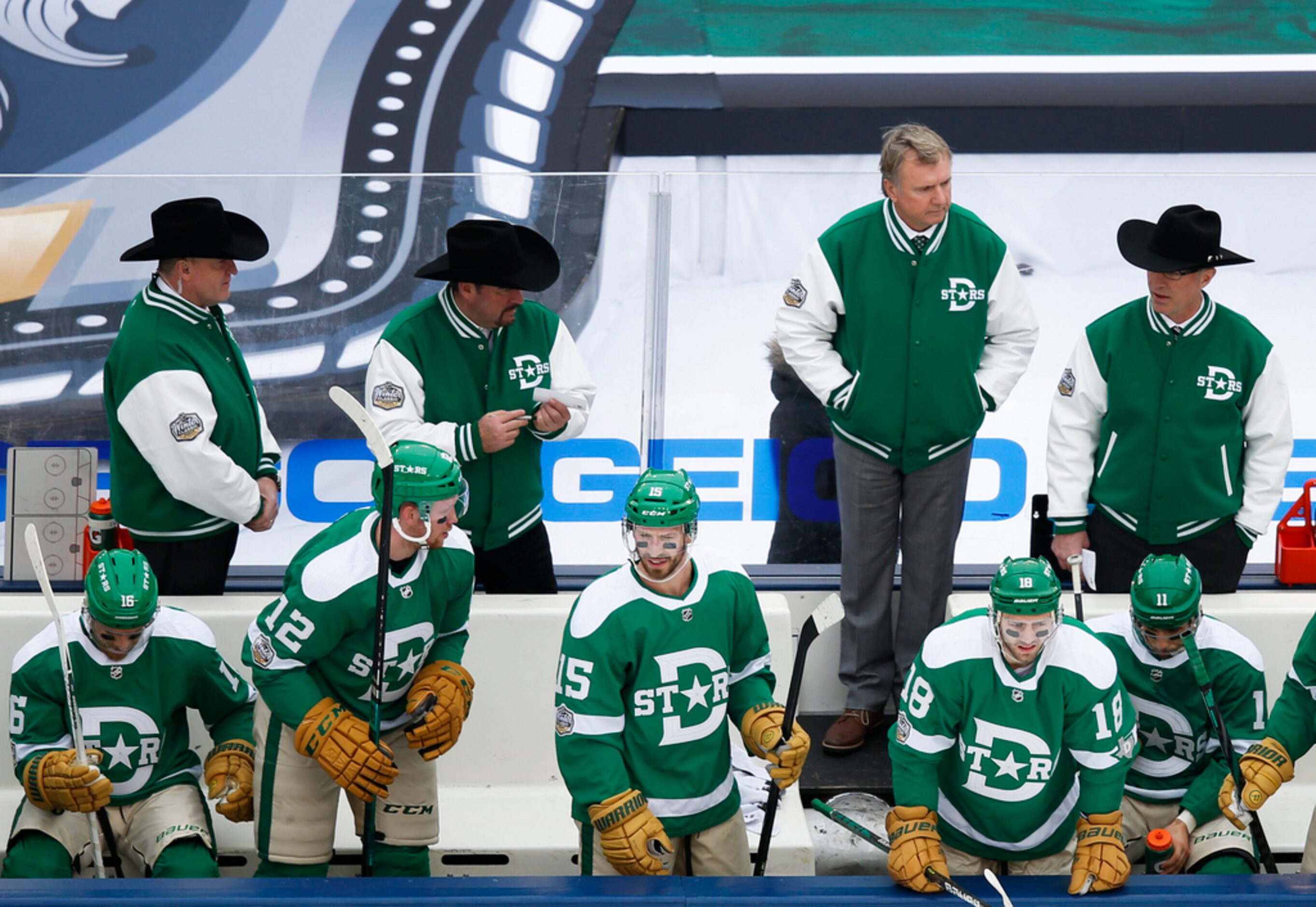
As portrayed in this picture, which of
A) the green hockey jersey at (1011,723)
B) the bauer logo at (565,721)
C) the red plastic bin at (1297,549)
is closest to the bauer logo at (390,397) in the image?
the bauer logo at (565,721)

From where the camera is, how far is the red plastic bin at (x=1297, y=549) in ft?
12.5

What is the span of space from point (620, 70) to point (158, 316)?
424 cm

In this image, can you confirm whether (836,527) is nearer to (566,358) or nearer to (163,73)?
(566,358)

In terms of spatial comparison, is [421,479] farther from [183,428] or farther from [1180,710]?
[1180,710]

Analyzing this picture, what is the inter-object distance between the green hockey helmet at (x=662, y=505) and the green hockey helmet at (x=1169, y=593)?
0.92m

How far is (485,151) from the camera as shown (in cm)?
689

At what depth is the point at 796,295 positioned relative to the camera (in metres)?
3.46

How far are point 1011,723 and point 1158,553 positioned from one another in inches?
44.0

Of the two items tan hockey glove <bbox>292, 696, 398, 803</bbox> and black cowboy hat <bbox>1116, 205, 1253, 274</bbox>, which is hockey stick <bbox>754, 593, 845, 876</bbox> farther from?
black cowboy hat <bbox>1116, 205, 1253, 274</bbox>

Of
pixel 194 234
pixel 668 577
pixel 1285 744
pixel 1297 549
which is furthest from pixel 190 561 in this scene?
pixel 1297 549

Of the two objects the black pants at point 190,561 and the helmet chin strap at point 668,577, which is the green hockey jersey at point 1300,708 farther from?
the black pants at point 190,561

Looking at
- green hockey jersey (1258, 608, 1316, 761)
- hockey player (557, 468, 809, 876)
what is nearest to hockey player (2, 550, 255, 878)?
hockey player (557, 468, 809, 876)

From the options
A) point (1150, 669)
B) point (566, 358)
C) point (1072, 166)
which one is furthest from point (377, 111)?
point (1150, 669)

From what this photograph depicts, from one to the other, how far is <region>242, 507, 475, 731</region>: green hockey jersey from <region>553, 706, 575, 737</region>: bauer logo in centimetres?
35
